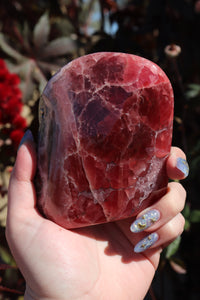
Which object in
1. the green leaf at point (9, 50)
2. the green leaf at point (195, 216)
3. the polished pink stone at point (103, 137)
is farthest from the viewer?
the green leaf at point (9, 50)

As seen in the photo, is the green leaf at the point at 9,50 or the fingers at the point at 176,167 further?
the green leaf at the point at 9,50

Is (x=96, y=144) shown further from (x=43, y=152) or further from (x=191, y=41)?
(x=191, y=41)

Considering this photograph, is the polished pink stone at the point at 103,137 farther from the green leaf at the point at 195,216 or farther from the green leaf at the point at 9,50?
the green leaf at the point at 9,50

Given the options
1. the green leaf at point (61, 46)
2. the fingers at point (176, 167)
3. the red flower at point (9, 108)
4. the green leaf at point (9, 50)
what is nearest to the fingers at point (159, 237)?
the fingers at point (176, 167)

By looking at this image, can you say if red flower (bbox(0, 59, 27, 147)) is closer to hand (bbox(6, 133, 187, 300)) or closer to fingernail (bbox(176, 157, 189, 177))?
hand (bbox(6, 133, 187, 300))

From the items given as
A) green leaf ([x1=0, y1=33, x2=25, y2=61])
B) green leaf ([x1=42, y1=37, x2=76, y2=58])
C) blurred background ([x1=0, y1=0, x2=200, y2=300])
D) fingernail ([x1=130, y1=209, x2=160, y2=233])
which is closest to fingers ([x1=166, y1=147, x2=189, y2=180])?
fingernail ([x1=130, y1=209, x2=160, y2=233])

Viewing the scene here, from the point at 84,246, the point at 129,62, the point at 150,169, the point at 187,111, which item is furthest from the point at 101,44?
the point at 84,246

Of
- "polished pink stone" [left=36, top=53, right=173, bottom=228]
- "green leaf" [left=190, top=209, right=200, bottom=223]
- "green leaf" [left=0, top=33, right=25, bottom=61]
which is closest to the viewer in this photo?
"polished pink stone" [left=36, top=53, right=173, bottom=228]

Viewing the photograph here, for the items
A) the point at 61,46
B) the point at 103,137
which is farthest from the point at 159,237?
the point at 61,46
